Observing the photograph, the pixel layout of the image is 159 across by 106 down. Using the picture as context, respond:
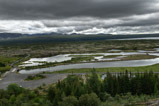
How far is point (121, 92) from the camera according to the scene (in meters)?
59.4

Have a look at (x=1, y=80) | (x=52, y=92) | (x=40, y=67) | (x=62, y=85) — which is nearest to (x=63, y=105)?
(x=52, y=92)

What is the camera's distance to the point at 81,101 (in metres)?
42.3

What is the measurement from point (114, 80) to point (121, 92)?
18.8 feet

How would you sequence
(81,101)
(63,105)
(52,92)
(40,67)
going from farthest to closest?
(40,67) < (52,92) < (81,101) < (63,105)

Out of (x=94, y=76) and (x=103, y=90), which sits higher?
(x=94, y=76)

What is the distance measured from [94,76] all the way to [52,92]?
2099 cm

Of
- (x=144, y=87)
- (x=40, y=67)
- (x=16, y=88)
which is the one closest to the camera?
(x=144, y=87)

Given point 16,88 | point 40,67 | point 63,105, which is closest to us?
point 63,105

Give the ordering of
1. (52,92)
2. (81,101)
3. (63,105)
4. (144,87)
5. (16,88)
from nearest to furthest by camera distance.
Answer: (63,105) < (81,101) < (52,92) < (144,87) < (16,88)

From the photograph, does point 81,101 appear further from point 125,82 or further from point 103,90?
point 125,82

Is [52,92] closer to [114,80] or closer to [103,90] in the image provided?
[103,90]

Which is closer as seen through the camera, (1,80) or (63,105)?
(63,105)

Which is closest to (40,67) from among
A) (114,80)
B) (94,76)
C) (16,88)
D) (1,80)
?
(1,80)

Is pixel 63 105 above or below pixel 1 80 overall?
A: above
